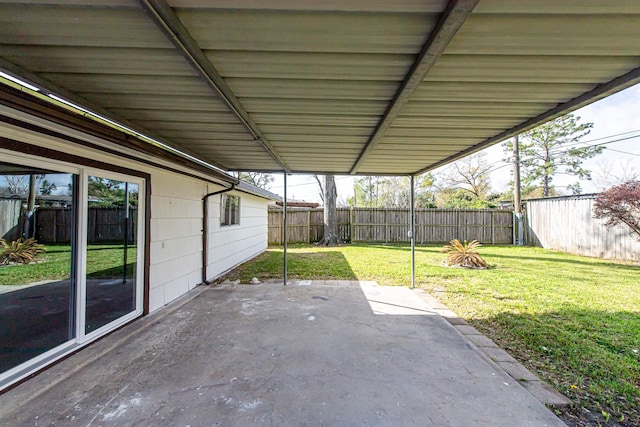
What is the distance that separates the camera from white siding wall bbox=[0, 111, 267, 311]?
2.80m

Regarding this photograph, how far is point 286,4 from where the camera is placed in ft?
4.17

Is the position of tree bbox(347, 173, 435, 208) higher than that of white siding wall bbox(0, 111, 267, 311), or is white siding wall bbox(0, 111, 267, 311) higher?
tree bbox(347, 173, 435, 208)

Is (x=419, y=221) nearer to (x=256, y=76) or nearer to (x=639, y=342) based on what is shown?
(x=639, y=342)

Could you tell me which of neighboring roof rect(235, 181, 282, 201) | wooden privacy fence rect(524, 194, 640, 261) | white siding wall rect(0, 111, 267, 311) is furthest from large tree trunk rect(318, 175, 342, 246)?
wooden privacy fence rect(524, 194, 640, 261)

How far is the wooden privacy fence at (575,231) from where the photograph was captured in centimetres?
812

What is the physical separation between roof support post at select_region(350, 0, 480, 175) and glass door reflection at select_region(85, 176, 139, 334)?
125 inches

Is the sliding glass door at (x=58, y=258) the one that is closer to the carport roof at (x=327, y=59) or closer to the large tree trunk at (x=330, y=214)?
the carport roof at (x=327, y=59)

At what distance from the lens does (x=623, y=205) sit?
7.41 meters

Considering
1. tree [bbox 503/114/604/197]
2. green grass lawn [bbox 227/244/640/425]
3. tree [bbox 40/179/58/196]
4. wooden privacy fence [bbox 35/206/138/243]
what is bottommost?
green grass lawn [bbox 227/244/640/425]

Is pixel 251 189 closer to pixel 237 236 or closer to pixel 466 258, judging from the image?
pixel 237 236

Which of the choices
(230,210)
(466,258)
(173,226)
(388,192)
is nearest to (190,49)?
(173,226)

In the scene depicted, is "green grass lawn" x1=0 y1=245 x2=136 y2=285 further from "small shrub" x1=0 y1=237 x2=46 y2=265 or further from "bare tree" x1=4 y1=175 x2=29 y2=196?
"bare tree" x1=4 y1=175 x2=29 y2=196

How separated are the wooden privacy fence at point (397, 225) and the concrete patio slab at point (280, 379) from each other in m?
9.19

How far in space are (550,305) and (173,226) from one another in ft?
19.8
